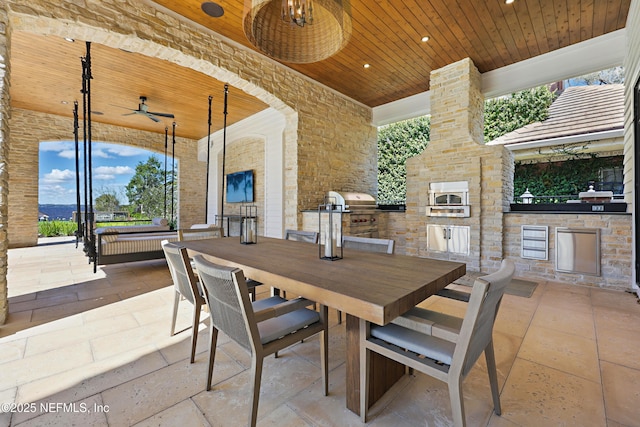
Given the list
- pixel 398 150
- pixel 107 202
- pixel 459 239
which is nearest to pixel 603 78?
pixel 398 150

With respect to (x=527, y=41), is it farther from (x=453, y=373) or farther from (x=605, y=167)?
(x=453, y=373)

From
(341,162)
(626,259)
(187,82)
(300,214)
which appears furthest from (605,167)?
(187,82)

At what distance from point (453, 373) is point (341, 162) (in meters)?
5.18

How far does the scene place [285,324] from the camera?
1.49 m

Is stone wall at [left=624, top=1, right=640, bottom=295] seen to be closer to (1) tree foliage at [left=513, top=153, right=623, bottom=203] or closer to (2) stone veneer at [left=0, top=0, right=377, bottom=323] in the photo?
(1) tree foliage at [left=513, top=153, right=623, bottom=203]

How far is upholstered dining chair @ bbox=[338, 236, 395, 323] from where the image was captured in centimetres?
216

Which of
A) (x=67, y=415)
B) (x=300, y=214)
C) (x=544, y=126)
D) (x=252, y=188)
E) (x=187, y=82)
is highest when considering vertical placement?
(x=187, y=82)

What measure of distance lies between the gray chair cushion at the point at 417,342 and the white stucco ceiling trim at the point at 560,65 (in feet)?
16.7

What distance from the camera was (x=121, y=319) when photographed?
2613 mm

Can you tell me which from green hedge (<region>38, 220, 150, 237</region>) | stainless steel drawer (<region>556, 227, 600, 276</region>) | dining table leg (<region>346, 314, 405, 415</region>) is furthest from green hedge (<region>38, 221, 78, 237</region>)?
stainless steel drawer (<region>556, 227, 600, 276</region>)

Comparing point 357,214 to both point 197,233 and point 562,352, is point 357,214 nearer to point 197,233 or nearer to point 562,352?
point 197,233

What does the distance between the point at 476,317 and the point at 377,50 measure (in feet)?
14.1

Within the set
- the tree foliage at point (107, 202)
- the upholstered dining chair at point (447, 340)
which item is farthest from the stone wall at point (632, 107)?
the tree foliage at point (107, 202)

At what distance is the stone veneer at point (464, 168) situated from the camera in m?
4.16
